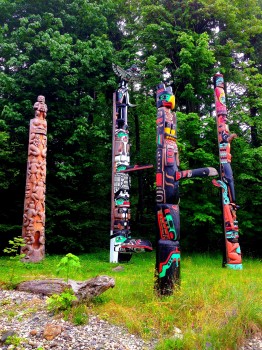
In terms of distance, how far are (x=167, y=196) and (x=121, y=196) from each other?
5221 millimetres

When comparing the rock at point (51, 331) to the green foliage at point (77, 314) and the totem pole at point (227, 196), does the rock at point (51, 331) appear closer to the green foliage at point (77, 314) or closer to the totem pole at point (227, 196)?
the green foliage at point (77, 314)

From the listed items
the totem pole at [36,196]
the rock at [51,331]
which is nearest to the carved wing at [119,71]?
the totem pole at [36,196]

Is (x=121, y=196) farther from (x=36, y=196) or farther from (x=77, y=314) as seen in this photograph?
(x=77, y=314)

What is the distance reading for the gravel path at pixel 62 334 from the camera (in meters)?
4.09

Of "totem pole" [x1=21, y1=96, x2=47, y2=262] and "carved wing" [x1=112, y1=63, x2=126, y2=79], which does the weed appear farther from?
"carved wing" [x1=112, y1=63, x2=126, y2=79]

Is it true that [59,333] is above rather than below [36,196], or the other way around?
below

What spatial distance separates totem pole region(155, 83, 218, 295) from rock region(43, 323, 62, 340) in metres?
1.77

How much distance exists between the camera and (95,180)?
600 inches

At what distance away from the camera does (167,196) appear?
19.9 ft

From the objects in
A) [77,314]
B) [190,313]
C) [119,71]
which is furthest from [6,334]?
[119,71]

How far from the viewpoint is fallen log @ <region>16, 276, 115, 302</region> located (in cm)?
Answer: 504

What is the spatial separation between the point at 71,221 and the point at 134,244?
4886 mm

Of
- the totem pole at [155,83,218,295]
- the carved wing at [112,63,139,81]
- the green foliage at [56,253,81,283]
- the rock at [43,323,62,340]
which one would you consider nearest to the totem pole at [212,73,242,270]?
the carved wing at [112,63,139,81]

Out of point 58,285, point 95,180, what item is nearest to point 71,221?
point 95,180
